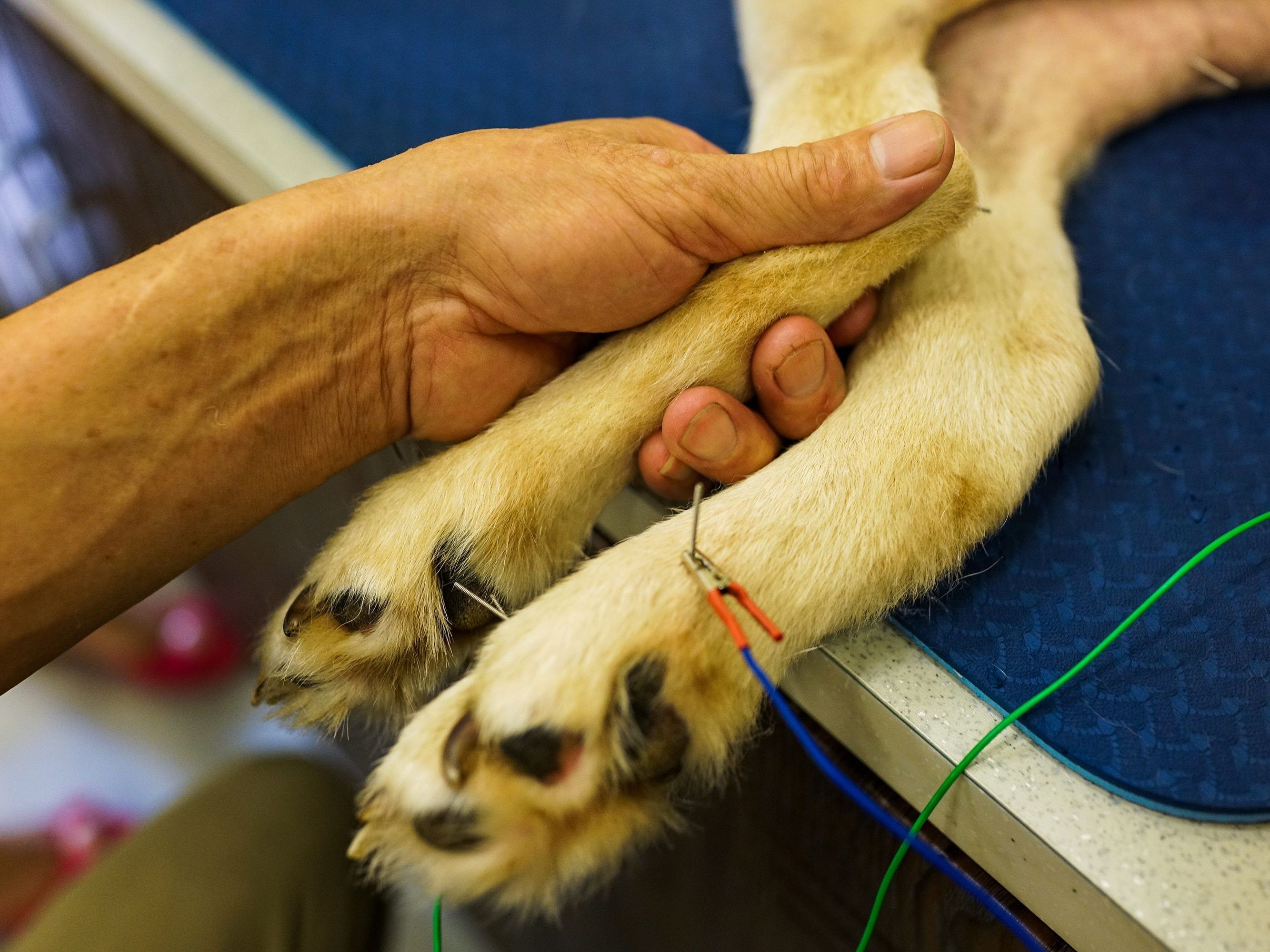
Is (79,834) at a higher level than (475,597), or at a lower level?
lower

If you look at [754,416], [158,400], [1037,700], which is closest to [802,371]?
[754,416]

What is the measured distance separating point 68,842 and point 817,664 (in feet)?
Answer: 3.70

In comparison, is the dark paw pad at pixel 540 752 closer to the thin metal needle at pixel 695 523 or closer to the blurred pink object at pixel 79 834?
the thin metal needle at pixel 695 523

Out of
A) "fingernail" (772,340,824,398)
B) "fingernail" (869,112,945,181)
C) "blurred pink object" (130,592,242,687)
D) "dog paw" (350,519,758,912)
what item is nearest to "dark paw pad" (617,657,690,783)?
"dog paw" (350,519,758,912)

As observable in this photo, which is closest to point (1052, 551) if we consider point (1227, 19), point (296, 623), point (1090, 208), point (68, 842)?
point (1090, 208)

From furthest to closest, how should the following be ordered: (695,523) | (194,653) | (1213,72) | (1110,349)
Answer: (194,653)
(1213,72)
(1110,349)
(695,523)

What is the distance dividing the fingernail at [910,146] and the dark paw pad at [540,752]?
0.48 meters

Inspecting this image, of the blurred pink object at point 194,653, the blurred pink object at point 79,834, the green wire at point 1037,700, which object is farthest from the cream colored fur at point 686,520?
the blurred pink object at point 194,653

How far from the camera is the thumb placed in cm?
66

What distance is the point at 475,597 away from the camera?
0.64 m

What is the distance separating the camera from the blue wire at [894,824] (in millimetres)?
521

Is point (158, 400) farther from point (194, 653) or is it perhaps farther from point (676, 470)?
point (194, 653)

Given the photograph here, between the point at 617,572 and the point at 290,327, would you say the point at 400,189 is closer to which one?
the point at 290,327

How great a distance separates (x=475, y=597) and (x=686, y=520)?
0.17m
